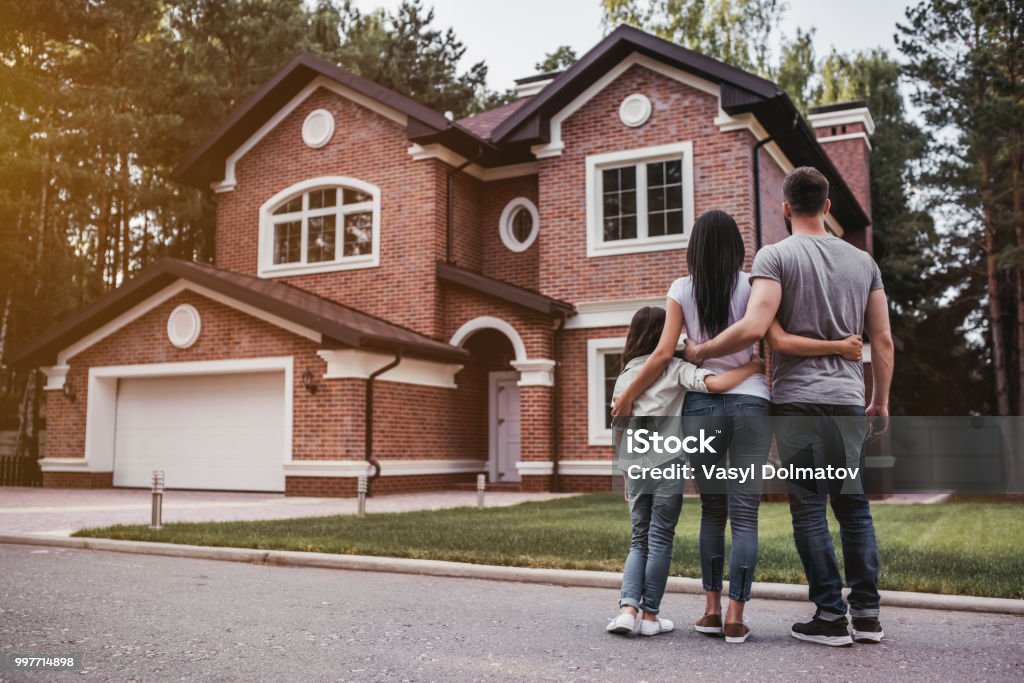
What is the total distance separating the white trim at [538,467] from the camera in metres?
16.6

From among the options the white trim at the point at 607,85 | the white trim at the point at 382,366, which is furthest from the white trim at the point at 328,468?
the white trim at the point at 607,85

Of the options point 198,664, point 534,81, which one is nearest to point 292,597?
point 198,664

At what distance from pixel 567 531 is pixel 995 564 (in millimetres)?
3762

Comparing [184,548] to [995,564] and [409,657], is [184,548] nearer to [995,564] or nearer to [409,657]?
[409,657]

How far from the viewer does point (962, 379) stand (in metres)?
33.0

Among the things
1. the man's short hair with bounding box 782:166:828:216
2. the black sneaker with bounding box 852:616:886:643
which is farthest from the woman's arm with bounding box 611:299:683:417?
the black sneaker with bounding box 852:616:886:643

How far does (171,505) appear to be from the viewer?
1344 centimetres

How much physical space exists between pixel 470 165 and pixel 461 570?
1269 cm

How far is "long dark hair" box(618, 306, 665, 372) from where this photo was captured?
4.64m

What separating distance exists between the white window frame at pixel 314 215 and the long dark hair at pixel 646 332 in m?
13.8

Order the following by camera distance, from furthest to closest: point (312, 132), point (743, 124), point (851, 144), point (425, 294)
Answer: point (851, 144), point (312, 132), point (425, 294), point (743, 124)

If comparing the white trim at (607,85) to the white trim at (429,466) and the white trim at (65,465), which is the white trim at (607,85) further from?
the white trim at (65,465)

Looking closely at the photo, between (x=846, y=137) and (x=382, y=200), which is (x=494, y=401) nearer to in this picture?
(x=382, y=200)

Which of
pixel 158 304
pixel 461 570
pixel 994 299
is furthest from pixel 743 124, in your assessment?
pixel 994 299
